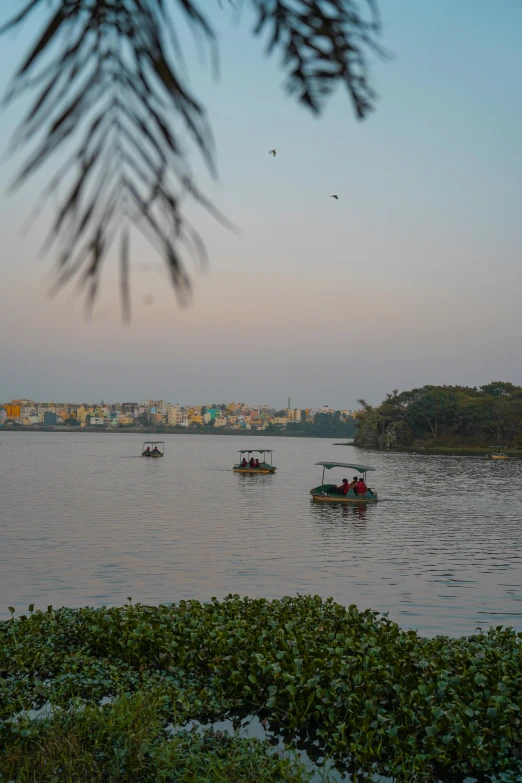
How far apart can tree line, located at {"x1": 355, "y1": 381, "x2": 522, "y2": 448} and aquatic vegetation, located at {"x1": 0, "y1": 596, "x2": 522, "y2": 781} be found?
109 meters

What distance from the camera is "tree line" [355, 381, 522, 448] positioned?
115 metres

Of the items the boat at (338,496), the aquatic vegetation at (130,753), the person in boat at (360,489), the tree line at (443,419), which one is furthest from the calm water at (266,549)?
the tree line at (443,419)

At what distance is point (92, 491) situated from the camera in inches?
1890

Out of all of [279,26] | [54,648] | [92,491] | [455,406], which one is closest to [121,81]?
[279,26]

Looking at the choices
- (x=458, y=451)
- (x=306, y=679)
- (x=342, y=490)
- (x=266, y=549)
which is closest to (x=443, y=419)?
(x=458, y=451)

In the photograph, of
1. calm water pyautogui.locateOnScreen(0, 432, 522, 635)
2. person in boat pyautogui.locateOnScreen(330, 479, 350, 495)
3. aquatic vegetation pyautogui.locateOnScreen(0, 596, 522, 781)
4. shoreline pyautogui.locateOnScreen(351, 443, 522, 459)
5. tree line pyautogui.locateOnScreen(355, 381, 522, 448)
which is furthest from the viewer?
tree line pyautogui.locateOnScreen(355, 381, 522, 448)

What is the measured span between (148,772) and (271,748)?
51.3 inches

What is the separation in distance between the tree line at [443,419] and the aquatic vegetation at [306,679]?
357 feet

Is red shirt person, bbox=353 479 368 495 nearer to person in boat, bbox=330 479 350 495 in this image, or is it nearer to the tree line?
A: person in boat, bbox=330 479 350 495

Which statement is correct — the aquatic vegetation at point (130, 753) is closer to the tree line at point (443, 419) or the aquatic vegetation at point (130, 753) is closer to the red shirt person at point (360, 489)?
the red shirt person at point (360, 489)

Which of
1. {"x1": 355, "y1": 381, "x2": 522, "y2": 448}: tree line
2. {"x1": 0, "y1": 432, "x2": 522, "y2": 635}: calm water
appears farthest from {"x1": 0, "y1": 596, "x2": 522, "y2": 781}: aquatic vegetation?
{"x1": 355, "y1": 381, "x2": 522, "y2": 448}: tree line

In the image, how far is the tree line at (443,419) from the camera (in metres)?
115

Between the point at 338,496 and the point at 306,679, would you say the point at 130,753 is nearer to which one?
the point at 306,679

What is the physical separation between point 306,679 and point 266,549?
17168 mm
